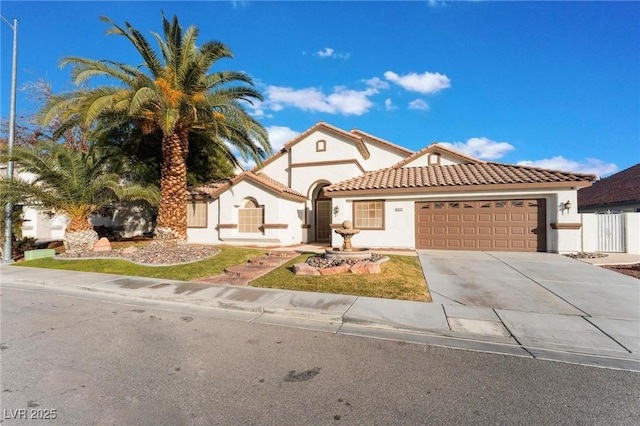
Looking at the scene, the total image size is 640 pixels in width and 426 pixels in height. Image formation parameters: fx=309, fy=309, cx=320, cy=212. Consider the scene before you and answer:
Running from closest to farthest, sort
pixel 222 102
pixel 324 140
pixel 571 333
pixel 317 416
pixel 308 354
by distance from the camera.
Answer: pixel 317 416, pixel 308 354, pixel 571 333, pixel 222 102, pixel 324 140

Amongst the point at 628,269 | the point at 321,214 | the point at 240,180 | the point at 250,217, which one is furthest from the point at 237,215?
the point at 628,269

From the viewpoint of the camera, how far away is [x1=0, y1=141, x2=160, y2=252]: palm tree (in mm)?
13023

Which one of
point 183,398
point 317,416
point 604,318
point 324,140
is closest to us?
point 317,416

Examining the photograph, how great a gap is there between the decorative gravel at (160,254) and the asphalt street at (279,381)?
643 centimetres

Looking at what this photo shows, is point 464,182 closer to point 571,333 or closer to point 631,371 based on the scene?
point 571,333

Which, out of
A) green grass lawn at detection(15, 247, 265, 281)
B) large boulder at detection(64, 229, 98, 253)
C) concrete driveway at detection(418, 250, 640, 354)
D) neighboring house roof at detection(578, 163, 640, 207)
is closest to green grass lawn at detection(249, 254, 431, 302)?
concrete driveway at detection(418, 250, 640, 354)

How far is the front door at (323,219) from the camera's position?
785 inches

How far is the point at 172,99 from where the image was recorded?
12.6 meters

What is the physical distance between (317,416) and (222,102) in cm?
1298

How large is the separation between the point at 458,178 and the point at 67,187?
59.4ft

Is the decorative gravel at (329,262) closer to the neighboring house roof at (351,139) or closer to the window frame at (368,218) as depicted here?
the window frame at (368,218)

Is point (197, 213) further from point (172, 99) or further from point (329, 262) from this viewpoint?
point (329, 262)

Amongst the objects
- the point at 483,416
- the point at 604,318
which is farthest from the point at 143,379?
the point at 604,318

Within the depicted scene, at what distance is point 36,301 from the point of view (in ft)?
25.4
